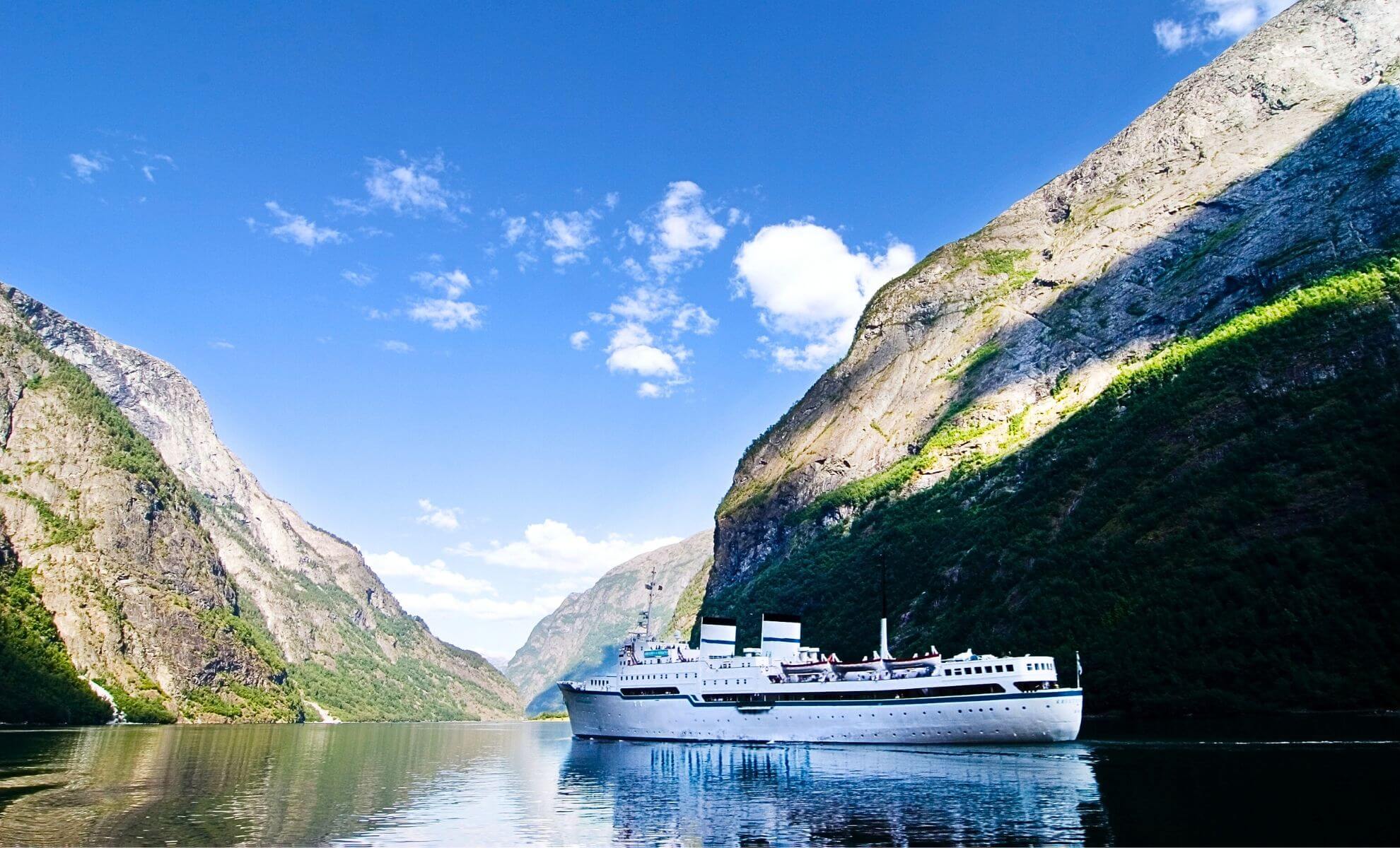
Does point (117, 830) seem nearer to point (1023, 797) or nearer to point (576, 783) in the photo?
point (576, 783)

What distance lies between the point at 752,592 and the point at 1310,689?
381 ft

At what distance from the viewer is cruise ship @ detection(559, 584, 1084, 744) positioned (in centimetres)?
6906

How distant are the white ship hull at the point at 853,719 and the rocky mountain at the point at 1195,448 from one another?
29763mm

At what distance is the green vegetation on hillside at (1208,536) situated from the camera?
277 feet

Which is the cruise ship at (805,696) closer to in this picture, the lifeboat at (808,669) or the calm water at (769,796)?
the lifeboat at (808,669)

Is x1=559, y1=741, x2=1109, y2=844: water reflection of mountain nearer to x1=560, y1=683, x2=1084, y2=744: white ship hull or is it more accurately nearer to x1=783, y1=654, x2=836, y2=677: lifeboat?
x1=560, y1=683, x2=1084, y2=744: white ship hull

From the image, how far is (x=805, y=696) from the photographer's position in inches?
3054

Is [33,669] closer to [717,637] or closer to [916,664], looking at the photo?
[717,637]

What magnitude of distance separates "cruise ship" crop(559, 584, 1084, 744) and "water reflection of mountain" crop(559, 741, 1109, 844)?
2.65 meters

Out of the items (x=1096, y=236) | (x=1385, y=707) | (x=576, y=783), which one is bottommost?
(x=576, y=783)

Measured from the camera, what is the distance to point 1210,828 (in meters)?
32.1

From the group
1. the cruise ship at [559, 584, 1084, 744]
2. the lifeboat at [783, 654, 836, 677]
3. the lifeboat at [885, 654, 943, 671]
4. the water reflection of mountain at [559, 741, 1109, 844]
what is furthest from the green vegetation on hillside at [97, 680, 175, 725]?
the lifeboat at [885, 654, 943, 671]

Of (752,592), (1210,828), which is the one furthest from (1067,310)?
(1210,828)

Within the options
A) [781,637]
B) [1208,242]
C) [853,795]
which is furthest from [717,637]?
[1208,242]
